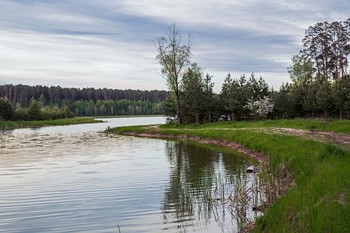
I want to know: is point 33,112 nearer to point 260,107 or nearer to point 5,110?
point 5,110

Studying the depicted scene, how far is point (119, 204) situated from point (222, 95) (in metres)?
59.6

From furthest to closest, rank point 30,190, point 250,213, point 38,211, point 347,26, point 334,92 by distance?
point 347,26 < point 334,92 < point 30,190 < point 38,211 < point 250,213

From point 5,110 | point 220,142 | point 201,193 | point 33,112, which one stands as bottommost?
point 201,193

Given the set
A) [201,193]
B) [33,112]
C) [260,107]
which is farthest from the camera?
[33,112]

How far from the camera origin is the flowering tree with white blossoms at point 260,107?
6719 cm

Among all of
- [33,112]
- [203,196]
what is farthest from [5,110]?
[203,196]

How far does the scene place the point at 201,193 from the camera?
18438 mm

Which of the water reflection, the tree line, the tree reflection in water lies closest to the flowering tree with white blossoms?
the tree line

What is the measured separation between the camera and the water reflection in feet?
44.8

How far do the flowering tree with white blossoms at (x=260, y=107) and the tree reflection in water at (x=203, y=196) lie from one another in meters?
38.0

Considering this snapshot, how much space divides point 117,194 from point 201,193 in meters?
4.12

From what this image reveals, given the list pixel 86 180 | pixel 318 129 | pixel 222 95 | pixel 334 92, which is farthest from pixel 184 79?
pixel 86 180

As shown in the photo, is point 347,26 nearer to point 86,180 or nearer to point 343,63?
point 343,63

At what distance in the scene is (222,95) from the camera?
2945 inches
